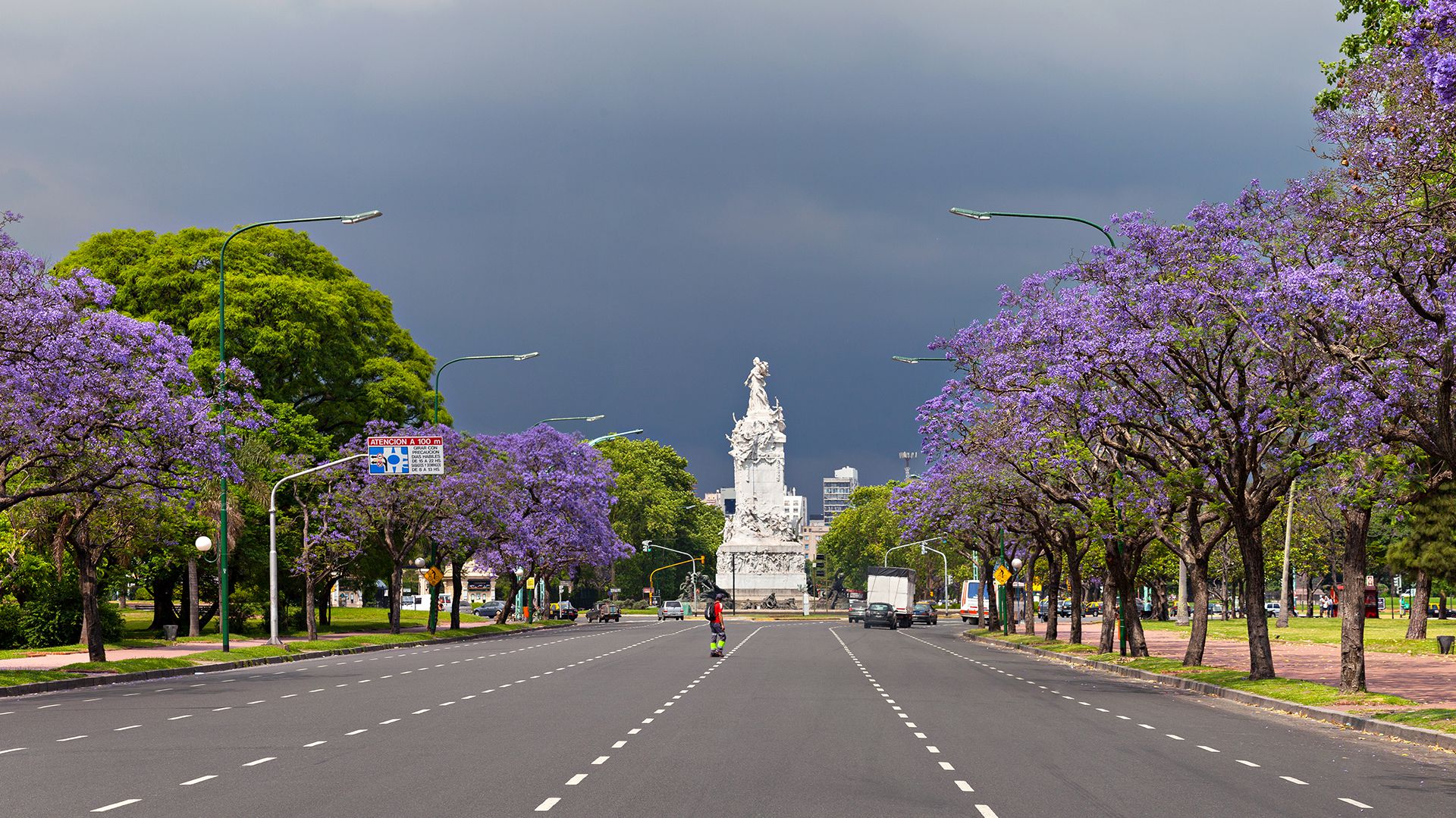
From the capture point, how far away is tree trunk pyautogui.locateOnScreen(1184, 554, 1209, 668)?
30.1m

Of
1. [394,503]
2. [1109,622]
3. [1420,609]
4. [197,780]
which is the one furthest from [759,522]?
[197,780]

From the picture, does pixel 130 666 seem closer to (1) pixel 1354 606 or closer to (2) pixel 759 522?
(1) pixel 1354 606

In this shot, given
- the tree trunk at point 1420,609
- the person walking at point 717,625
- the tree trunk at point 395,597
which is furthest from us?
the tree trunk at point 395,597

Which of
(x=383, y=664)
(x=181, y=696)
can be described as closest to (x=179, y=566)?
(x=383, y=664)

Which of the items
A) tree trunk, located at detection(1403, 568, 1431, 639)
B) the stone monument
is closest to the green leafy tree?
tree trunk, located at detection(1403, 568, 1431, 639)

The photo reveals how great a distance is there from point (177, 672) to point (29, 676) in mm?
4845

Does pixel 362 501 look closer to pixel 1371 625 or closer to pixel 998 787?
pixel 998 787

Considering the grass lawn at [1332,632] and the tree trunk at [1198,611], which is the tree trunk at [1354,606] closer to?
the tree trunk at [1198,611]

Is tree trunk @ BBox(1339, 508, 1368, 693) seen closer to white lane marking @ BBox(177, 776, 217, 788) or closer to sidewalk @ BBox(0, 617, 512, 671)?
white lane marking @ BBox(177, 776, 217, 788)

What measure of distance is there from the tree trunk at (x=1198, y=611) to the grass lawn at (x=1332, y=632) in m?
4.01

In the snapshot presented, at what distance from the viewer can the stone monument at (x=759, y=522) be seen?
334 feet

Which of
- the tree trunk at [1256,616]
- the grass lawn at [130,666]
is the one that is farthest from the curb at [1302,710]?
the grass lawn at [130,666]

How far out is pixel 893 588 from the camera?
8356 cm

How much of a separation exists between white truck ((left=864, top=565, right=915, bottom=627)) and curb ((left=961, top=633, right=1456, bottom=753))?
4548 centimetres
